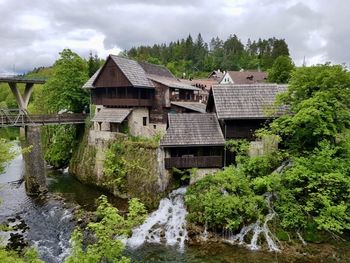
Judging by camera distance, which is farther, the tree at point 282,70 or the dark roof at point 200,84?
the dark roof at point 200,84

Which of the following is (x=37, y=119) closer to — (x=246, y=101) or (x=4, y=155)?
(x=246, y=101)

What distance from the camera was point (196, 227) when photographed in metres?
23.6

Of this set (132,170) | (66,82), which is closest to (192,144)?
(132,170)

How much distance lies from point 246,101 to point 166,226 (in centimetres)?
1315

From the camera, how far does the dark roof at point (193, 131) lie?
89.4ft

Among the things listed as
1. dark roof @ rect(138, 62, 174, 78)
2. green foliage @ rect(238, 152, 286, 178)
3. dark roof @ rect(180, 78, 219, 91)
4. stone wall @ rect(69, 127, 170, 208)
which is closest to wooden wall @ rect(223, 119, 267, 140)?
green foliage @ rect(238, 152, 286, 178)

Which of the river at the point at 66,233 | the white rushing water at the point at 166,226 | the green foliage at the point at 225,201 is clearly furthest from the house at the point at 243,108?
the river at the point at 66,233

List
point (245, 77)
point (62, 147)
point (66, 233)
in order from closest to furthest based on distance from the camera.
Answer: point (66, 233) < point (62, 147) < point (245, 77)

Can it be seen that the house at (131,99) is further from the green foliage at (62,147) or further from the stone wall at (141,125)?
the green foliage at (62,147)

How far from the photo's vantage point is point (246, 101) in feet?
96.0

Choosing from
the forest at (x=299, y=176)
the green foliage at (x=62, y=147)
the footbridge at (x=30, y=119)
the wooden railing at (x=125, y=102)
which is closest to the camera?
the forest at (x=299, y=176)

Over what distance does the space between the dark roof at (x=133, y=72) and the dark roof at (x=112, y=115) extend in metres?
3.42

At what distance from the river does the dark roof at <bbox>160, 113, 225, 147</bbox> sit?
24.5 ft

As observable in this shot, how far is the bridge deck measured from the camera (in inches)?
1266
